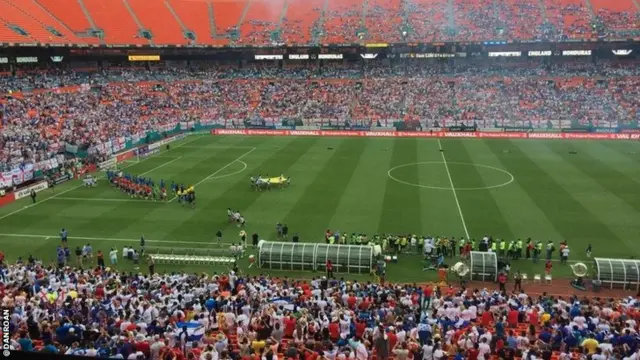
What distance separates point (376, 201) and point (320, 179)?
735 centimetres

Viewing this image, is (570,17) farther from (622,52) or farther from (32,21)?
(32,21)

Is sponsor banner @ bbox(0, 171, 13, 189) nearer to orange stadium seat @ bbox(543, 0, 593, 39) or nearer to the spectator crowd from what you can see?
the spectator crowd

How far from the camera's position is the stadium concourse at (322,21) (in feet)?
252

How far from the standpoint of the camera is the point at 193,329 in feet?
53.1

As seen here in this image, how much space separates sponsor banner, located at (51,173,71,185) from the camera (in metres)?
44.1

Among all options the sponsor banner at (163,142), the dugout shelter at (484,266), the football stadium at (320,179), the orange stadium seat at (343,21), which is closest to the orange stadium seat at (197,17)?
the football stadium at (320,179)

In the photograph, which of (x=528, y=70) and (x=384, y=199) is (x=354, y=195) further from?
(x=528, y=70)

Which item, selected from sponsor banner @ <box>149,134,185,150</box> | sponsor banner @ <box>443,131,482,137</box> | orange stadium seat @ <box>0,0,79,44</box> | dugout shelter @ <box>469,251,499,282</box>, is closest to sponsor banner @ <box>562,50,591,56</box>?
sponsor banner @ <box>443,131,482,137</box>

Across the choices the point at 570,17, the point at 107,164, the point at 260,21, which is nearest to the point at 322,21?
the point at 260,21

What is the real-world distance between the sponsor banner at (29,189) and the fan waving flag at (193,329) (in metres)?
29.8

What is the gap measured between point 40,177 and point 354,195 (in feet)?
83.0

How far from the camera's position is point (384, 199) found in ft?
123

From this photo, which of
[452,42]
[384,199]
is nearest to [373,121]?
[452,42]

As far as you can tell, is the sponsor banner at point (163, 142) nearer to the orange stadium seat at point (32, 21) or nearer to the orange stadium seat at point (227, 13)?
the orange stadium seat at point (32, 21)
